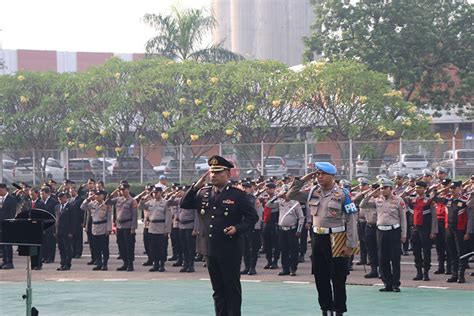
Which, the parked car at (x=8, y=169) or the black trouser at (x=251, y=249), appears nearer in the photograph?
the black trouser at (x=251, y=249)

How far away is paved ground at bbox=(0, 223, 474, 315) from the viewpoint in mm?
14578

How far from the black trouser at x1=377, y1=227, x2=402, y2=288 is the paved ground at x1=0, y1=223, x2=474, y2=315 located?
33 cm

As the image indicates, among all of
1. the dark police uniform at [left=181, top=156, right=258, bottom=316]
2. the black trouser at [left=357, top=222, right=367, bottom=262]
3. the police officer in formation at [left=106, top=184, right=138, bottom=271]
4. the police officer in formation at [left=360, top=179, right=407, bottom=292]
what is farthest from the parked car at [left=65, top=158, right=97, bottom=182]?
the dark police uniform at [left=181, top=156, right=258, bottom=316]

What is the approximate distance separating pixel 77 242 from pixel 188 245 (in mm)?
4390

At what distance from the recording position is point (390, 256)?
16.4 m

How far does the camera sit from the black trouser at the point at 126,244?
21.4 metres

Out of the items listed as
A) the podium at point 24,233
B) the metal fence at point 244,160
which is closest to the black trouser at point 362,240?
the metal fence at point 244,160

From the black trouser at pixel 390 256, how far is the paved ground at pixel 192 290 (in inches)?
12.8

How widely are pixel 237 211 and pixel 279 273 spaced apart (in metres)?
8.69

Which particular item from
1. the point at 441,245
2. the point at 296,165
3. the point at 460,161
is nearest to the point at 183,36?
the point at 296,165

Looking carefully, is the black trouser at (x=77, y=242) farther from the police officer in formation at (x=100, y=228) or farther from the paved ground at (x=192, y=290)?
the paved ground at (x=192, y=290)

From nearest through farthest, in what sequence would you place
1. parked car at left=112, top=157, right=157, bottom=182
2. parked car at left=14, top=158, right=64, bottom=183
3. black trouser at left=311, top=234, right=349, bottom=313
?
black trouser at left=311, top=234, right=349, bottom=313 < parked car at left=112, top=157, right=157, bottom=182 < parked car at left=14, top=158, right=64, bottom=183

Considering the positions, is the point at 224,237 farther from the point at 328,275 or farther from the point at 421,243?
the point at 421,243

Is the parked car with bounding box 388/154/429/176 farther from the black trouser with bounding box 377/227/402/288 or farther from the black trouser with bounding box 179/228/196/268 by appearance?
the black trouser with bounding box 377/227/402/288
